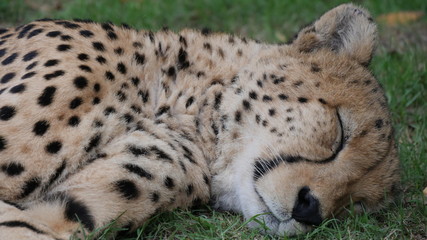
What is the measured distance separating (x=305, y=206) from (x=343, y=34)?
1.33m

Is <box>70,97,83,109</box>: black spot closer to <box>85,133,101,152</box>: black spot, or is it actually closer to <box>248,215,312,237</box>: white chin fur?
<box>85,133,101,152</box>: black spot

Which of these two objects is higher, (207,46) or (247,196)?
(207,46)

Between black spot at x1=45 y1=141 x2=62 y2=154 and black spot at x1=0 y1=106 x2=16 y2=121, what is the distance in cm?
25

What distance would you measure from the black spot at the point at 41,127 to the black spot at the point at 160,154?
581mm

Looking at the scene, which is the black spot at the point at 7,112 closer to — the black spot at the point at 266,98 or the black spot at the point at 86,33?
the black spot at the point at 86,33

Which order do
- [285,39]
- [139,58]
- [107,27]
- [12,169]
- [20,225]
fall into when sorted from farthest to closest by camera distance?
[285,39] < [107,27] < [139,58] < [12,169] < [20,225]

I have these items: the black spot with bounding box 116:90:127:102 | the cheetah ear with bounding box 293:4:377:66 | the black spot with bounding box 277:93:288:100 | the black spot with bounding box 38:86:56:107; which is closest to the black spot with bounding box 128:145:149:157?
the black spot with bounding box 116:90:127:102

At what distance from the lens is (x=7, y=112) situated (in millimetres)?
3252

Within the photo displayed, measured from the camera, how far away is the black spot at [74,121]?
3306 mm

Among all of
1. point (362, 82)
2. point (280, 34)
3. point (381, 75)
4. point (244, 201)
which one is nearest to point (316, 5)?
point (280, 34)

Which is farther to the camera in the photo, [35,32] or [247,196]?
[35,32]

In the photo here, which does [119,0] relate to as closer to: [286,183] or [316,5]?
[316,5]

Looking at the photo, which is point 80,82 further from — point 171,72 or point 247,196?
point 247,196

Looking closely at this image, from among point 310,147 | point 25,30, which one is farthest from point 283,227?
point 25,30
